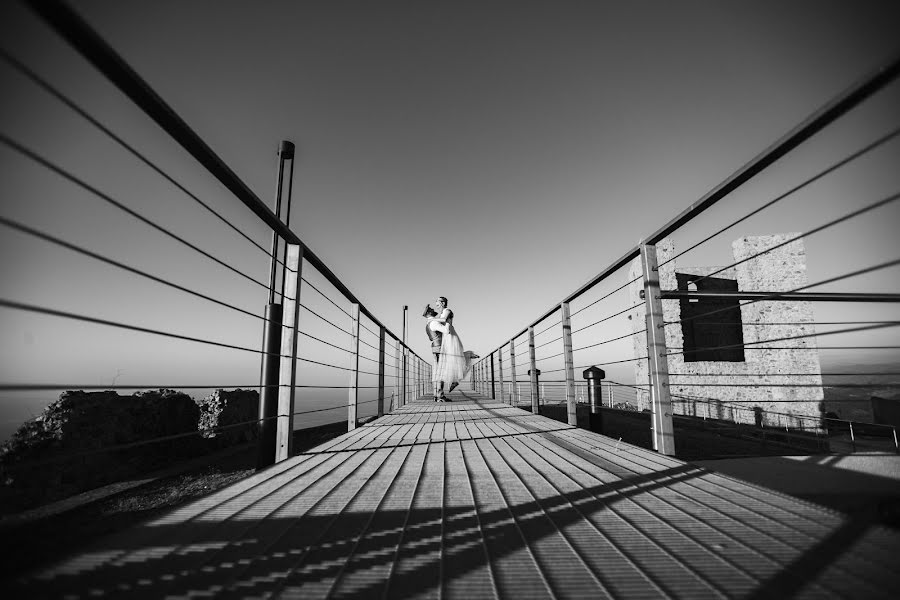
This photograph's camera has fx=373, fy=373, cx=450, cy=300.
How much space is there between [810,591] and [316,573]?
0.83 m

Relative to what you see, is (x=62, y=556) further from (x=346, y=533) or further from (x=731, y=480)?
(x=731, y=480)

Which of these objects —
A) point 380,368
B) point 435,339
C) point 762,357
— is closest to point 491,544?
point 380,368

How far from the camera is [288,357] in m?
1.83

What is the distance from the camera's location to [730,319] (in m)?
12.4

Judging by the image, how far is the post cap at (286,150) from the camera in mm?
3883

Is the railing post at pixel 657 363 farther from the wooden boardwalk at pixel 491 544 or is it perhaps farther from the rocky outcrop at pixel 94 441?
the rocky outcrop at pixel 94 441

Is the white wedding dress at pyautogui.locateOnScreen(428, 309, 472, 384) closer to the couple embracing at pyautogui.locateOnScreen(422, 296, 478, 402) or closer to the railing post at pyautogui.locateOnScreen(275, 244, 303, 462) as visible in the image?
the couple embracing at pyautogui.locateOnScreen(422, 296, 478, 402)

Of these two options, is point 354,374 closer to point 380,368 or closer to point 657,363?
point 380,368

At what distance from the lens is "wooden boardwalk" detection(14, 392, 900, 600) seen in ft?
2.05

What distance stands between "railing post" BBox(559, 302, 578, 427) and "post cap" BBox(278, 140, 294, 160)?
10.4 ft

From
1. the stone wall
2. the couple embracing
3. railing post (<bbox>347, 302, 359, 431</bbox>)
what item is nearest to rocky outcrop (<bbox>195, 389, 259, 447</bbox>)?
Result: railing post (<bbox>347, 302, 359, 431</bbox>)

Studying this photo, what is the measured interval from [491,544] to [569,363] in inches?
88.2

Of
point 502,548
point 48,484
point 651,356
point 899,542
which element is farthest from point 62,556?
point 48,484

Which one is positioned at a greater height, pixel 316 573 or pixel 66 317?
A: pixel 66 317
